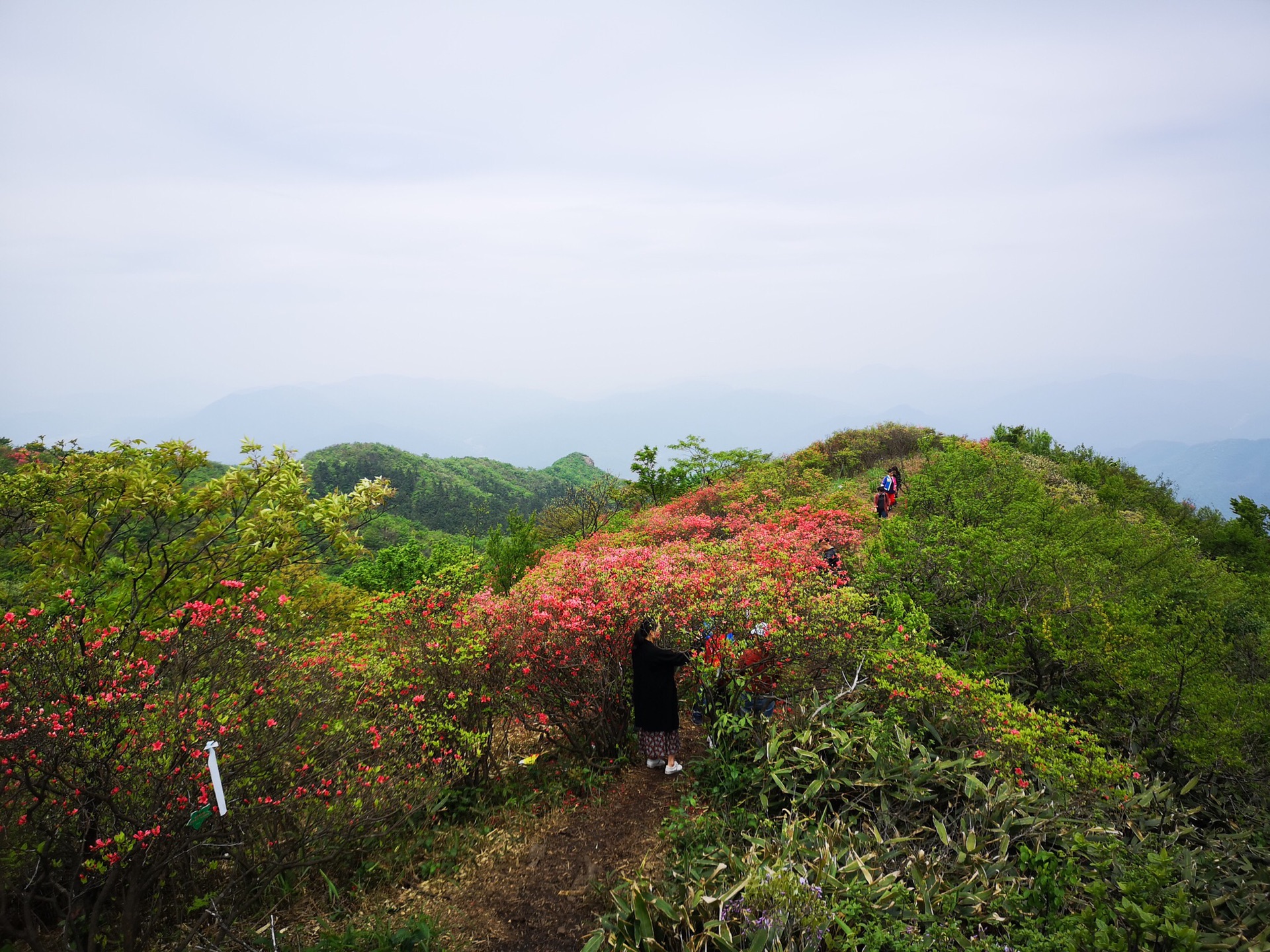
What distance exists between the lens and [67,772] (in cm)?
391

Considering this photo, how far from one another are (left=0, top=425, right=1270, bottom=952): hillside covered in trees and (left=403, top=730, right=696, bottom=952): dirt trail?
0.04 m

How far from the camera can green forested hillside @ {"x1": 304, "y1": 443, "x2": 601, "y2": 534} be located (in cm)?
6025

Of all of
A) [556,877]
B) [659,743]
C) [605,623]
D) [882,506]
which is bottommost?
[556,877]

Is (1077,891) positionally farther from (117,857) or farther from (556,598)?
(117,857)

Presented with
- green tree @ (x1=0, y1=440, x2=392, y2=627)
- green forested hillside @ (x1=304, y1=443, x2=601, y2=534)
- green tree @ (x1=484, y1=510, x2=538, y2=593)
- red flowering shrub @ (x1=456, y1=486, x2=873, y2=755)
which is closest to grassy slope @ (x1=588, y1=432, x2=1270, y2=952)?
red flowering shrub @ (x1=456, y1=486, x2=873, y2=755)

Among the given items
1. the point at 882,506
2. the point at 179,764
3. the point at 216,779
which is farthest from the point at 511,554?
the point at 216,779

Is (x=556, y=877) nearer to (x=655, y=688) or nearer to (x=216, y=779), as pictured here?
(x=655, y=688)

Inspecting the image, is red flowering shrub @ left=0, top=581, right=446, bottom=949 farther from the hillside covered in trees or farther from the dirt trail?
the dirt trail

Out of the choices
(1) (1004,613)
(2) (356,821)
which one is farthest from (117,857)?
(1) (1004,613)

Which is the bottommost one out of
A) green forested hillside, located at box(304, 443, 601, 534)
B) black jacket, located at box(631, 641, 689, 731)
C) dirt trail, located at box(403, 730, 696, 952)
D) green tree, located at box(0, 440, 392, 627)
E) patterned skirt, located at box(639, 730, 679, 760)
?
green forested hillside, located at box(304, 443, 601, 534)

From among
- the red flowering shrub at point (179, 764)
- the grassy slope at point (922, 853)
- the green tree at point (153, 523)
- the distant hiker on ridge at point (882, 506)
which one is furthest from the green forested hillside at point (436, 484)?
the grassy slope at point (922, 853)

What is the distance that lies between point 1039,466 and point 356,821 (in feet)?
81.9

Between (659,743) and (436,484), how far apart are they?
203ft

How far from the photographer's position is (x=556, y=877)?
5.07 m
